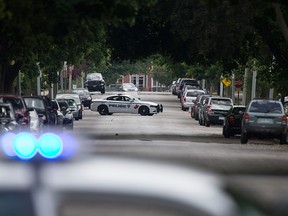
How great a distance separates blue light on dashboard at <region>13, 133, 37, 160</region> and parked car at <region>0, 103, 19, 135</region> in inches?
739

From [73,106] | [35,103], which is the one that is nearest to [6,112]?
[35,103]

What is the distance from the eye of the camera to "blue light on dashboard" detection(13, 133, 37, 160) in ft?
9.07

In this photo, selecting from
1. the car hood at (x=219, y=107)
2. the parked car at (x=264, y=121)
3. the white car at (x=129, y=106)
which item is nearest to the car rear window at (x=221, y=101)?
the car hood at (x=219, y=107)

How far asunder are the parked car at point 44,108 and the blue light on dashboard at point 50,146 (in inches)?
1111

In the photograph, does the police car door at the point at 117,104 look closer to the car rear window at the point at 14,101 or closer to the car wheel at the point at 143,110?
the car wheel at the point at 143,110

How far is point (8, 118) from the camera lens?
75.2 feet

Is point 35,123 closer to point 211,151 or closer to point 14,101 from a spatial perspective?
point 14,101

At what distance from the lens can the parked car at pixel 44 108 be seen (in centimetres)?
3148

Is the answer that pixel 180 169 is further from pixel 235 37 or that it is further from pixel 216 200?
pixel 235 37

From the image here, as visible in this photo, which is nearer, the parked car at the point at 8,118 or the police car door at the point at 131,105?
the parked car at the point at 8,118

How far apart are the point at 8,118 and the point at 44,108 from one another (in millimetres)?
9114

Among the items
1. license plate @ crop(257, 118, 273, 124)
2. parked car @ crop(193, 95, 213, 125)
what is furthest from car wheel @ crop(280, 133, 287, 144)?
parked car @ crop(193, 95, 213, 125)

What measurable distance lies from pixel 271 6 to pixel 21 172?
21.3m

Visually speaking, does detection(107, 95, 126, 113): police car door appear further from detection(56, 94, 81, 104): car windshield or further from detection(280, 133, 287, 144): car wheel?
detection(280, 133, 287, 144): car wheel
